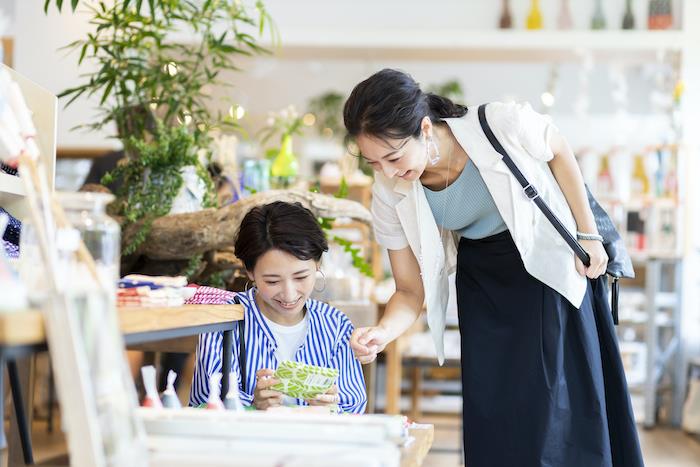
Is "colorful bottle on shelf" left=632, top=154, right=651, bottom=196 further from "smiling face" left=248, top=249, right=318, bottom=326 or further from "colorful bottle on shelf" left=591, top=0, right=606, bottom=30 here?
"smiling face" left=248, top=249, right=318, bottom=326

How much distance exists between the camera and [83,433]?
1.04 metres

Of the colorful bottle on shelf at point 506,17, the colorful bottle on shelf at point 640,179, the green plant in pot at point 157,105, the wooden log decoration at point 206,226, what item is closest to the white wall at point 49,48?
the green plant in pot at point 157,105

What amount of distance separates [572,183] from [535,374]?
465 millimetres

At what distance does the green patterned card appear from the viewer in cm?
187

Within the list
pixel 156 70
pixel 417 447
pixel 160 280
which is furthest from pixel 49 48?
pixel 417 447

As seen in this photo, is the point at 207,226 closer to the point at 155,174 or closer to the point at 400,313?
the point at 155,174

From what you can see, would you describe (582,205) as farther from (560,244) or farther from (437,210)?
(437,210)

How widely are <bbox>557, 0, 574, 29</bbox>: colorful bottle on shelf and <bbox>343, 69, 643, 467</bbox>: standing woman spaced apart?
4.37m

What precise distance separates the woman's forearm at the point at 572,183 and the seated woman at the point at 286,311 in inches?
23.6

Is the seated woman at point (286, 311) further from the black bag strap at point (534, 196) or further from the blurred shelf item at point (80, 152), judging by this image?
the blurred shelf item at point (80, 152)

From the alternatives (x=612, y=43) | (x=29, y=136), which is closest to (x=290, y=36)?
(x=612, y=43)

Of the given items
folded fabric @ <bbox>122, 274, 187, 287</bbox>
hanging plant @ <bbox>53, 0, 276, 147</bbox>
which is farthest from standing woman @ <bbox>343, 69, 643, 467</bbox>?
hanging plant @ <bbox>53, 0, 276, 147</bbox>

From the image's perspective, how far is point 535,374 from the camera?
7.27ft

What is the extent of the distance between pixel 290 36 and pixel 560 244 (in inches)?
180
